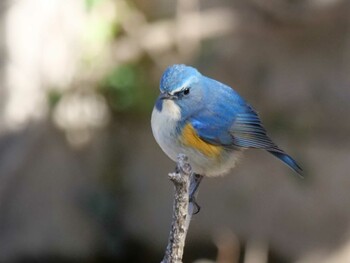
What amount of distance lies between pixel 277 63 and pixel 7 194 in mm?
2259

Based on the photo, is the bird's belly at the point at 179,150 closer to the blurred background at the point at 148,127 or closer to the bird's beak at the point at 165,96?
the bird's beak at the point at 165,96

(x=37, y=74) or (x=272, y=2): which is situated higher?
(x=272, y=2)

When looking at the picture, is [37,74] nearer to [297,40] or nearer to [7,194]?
[7,194]

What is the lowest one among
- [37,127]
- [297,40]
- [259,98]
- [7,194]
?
[7,194]

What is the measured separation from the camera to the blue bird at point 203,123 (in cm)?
309

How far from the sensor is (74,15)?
6020mm

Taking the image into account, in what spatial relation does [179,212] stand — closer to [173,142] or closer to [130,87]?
[173,142]

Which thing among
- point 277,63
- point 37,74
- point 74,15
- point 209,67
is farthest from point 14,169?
point 277,63

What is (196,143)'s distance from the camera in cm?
319

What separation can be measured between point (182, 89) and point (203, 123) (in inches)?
8.2

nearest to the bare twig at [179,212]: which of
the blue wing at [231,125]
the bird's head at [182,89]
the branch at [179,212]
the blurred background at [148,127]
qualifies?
the branch at [179,212]

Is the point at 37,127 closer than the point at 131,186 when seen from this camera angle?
Yes

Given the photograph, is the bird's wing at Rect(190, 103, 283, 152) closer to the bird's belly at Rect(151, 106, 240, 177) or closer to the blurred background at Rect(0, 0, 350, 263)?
the bird's belly at Rect(151, 106, 240, 177)

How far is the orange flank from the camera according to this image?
10.4 ft
